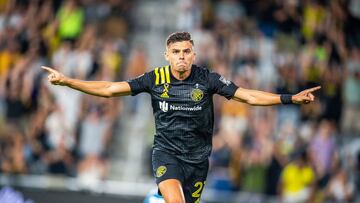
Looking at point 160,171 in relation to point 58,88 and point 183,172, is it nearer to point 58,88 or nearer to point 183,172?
point 183,172

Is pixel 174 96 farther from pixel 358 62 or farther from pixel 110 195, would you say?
pixel 358 62

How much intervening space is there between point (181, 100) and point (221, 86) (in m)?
0.43

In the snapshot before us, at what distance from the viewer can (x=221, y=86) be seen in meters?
8.82

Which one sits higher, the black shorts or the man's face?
the man's face

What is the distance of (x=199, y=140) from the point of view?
8898mm

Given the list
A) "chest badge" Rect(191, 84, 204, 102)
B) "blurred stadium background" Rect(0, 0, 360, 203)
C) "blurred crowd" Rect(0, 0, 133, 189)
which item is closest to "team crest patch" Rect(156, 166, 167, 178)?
"chest badge" Rect(191, 84, 204, 102)

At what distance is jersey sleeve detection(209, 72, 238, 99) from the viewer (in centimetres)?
877

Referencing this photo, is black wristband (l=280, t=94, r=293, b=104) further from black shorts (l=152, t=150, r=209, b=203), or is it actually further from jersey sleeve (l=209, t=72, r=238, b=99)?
black shorts (l=152, t=150, r=209, b=203)

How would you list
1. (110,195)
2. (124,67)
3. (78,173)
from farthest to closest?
(124,67) < (78,173) < (110,195)

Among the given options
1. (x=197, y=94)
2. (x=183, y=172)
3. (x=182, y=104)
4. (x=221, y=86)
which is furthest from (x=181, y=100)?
(x=183, y=172)

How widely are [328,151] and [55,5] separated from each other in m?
5.75

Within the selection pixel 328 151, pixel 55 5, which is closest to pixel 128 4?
pixel 55 5

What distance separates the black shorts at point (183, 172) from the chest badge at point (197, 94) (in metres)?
0.62

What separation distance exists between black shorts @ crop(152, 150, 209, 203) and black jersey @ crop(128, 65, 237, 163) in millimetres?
73
